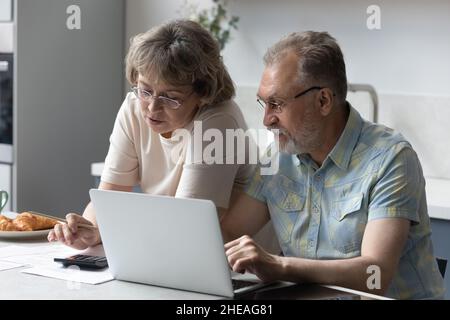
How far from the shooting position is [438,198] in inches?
114

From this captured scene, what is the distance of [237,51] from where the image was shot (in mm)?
3908

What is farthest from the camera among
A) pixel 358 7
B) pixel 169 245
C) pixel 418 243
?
pixel 358 7

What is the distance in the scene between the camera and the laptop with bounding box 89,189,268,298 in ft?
5.57

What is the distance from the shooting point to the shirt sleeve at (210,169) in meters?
2.19

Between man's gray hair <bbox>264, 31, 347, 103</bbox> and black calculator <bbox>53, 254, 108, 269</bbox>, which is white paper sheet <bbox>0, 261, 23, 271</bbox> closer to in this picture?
black calculator <bbox>53, 254, 108, 269</bbox>

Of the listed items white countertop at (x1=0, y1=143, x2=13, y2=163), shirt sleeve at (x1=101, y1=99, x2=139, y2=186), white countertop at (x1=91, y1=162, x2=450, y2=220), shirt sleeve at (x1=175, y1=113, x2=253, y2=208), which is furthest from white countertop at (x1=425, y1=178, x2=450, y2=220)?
white countertop at (x1=0, y1=143, x2=13, y2=163)

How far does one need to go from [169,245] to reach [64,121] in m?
2.34

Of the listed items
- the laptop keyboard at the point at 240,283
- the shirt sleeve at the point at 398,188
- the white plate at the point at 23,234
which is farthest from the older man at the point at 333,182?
the white plate at the point at 23,234

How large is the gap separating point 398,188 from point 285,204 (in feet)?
1.04

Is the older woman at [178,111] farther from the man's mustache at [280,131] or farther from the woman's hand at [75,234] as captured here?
the man's mustache at [280,131]

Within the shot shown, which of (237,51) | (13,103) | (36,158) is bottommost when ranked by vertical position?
(36,158)

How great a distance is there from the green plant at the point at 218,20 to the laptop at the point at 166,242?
213cm

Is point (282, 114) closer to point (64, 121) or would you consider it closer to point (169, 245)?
point (169, 245)

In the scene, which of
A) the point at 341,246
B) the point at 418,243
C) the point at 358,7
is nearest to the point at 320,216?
the point at 341,246
